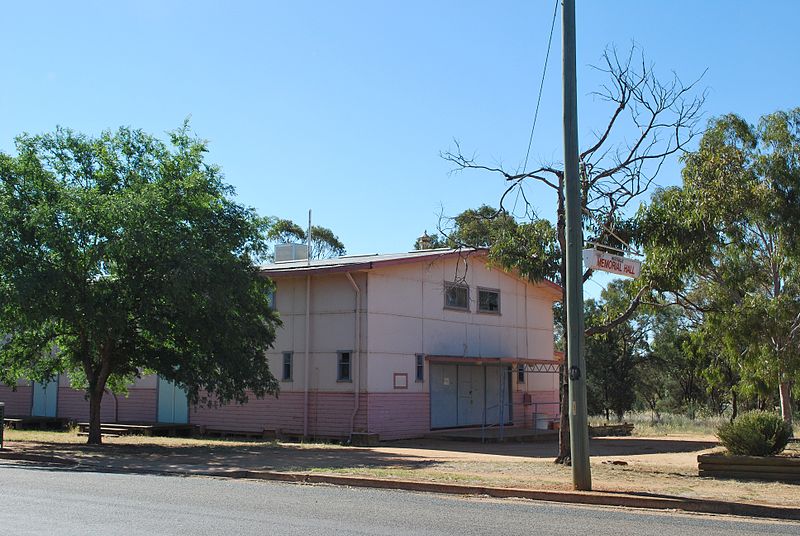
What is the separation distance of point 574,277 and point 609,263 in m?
0.55

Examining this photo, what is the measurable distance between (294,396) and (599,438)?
979 centimetres

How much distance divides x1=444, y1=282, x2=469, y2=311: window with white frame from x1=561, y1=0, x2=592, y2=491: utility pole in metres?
14.8

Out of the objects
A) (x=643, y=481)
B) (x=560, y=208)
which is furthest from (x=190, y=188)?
(x=643, y=481)

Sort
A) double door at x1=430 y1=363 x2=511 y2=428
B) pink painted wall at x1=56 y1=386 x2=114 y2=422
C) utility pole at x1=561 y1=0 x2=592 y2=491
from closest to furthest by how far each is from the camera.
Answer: utility pole at x1=561 y1=0 x2=592 y2=491
double door at x1=430 y1=363 x2=511 y2=428
pink painted wall at x1=56 y1=386 x2=114 y2=422

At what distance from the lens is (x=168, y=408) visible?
97.1ft

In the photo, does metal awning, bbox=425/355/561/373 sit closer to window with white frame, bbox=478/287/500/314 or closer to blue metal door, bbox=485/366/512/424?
blue metal door, bbox=485/366/512/424

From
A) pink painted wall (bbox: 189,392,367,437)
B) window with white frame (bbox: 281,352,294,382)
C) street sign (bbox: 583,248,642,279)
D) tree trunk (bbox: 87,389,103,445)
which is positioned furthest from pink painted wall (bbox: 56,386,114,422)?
street sign (bbox: 583,248,642,279)

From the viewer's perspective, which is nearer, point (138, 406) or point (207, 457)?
point (207, 457)

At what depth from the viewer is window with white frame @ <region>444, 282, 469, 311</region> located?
28070mm

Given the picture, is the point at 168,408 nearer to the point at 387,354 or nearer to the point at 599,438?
the point at 387,354

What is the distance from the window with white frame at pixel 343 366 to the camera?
25.4m

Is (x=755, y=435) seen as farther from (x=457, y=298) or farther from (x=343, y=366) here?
(x=457, y=298)

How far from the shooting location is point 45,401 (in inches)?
1307

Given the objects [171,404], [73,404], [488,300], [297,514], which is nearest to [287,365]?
[171,404]
